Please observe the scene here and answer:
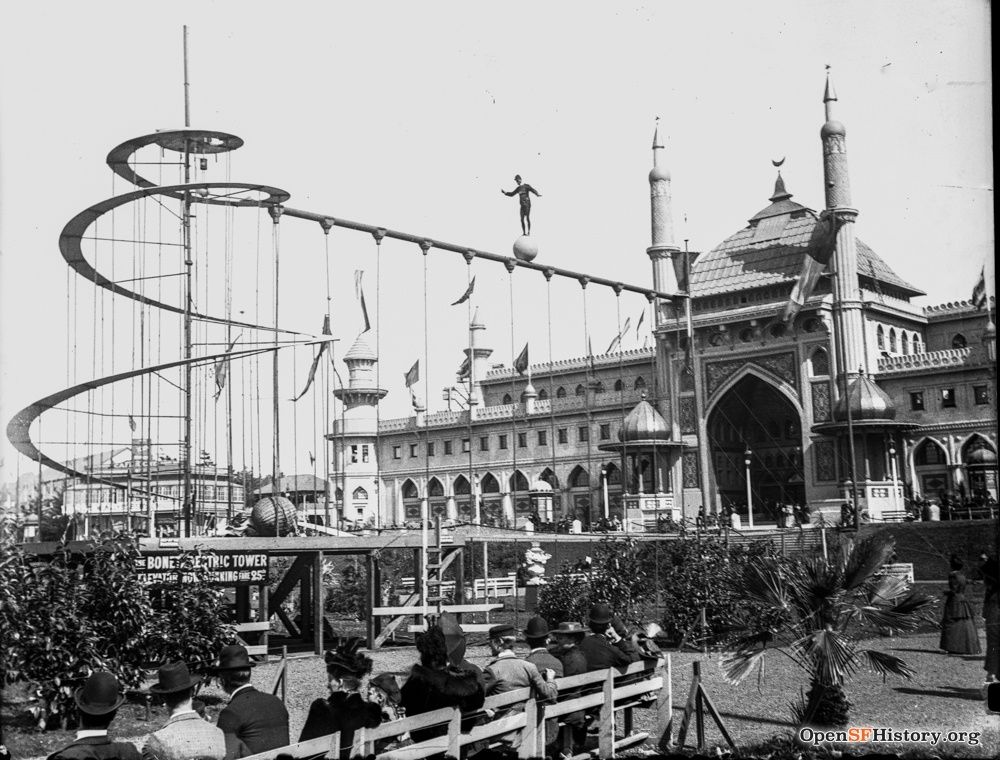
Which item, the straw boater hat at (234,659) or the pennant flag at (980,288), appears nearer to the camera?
the straw boater hat at (234,659)

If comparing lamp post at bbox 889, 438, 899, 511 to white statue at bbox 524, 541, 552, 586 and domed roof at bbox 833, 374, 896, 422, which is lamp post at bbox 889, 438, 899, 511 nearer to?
domed roof at bbox 833, 374, 896, 422

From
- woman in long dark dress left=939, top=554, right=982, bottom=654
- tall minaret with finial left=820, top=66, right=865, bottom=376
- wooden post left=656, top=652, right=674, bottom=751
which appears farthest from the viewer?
tall minaret with finial left=820, top=66, right=865, bottom=376

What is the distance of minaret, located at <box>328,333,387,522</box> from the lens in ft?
205

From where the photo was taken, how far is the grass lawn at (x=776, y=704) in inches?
370

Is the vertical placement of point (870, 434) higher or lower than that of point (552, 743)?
higher

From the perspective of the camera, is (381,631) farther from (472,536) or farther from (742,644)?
(742,644)

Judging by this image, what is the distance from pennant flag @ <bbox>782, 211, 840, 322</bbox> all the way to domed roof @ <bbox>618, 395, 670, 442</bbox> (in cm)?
785

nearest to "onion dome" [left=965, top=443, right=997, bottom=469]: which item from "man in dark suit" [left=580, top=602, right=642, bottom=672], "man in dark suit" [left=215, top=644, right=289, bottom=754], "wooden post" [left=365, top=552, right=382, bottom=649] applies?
"wooden post" [left=365, top=552, right=382, bottom=649]

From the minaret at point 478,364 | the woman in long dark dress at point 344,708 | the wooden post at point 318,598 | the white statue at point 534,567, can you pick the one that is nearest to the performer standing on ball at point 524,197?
the white statue at point 534,567

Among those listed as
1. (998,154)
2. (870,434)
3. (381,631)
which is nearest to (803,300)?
(870,434)

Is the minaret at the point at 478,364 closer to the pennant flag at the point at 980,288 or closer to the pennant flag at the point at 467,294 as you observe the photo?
the pennant flag at the point at 980,288

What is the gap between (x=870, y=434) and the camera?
1570 inches

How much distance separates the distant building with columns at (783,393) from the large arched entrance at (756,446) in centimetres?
7

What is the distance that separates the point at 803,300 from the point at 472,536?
21884mm
